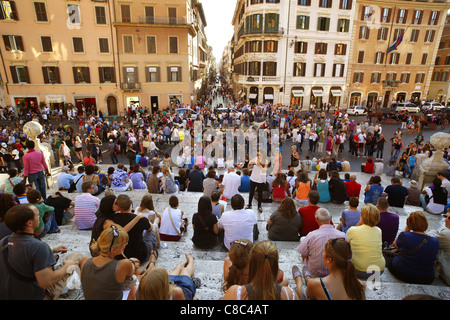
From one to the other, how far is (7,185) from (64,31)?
84.7 ft

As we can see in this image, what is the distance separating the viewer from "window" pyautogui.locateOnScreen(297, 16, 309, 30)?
3100 cm

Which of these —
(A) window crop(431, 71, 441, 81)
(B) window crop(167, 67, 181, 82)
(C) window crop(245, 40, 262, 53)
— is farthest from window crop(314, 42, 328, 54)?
(A) window crop(431, 71, 441, 81)

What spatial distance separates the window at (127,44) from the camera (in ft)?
87.7

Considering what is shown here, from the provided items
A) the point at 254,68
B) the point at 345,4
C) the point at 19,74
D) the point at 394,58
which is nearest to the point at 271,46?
the point at 254,68

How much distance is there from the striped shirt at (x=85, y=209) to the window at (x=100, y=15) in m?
26.7

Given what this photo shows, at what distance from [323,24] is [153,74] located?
20595 millimetres

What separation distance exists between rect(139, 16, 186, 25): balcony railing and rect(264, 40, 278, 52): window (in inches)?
405

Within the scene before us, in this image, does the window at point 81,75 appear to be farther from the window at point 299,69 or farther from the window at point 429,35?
the window at point 429,35

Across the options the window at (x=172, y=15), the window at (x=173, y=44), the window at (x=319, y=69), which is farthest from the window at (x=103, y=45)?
the window at (x=319, y=69)

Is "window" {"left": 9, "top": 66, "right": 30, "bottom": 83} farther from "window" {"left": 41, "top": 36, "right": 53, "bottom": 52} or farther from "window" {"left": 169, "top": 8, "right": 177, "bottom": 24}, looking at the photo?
"window" {"left": 169, "top": 8, "right": 177, "bottom": 24}

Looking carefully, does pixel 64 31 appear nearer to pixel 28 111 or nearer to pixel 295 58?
pixel 28 111
